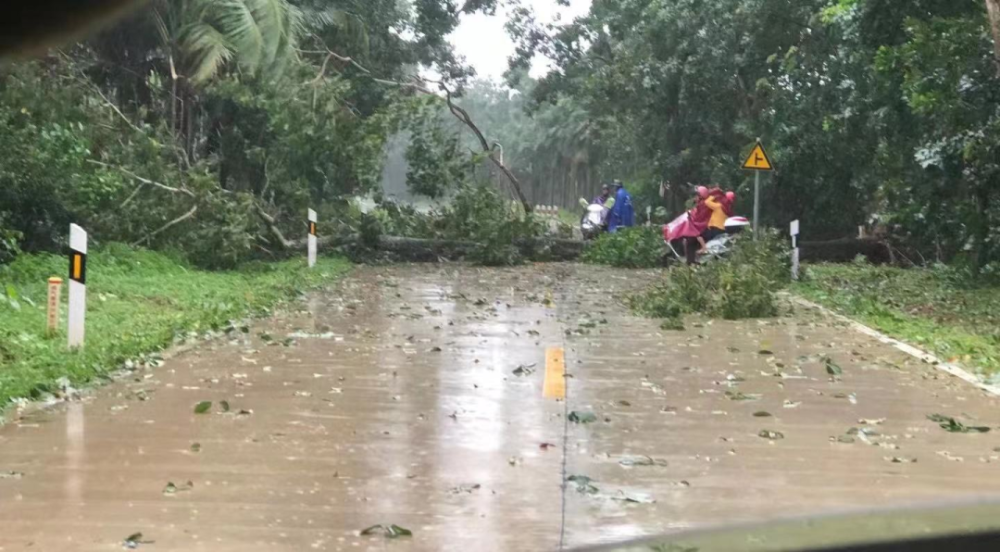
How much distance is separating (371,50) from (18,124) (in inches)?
537

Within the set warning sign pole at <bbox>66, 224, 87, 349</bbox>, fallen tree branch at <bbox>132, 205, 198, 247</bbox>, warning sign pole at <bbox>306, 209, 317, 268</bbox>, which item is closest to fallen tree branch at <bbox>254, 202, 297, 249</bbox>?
warning sign pole at <bbox>306, 209, 317, 268</bbox>

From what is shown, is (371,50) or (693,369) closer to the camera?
(693,369)

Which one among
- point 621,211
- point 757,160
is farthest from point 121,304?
point 621,211

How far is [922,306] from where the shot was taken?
15711 millimetres

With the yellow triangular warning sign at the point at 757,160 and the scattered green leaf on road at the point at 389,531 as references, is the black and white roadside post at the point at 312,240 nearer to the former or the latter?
the yellow triangular warning sign at the point at 757,160

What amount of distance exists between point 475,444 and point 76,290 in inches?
183

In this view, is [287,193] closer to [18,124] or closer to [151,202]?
[151,202]

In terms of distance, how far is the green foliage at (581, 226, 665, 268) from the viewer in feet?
78.3

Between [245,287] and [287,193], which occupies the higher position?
[287,193]

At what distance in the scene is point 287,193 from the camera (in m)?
22.4

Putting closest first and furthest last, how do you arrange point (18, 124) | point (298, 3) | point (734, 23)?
1. point (18, 124)
2. point (734, 23)
3. point (298, 3)

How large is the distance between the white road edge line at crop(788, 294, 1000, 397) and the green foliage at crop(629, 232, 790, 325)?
0.86 meters

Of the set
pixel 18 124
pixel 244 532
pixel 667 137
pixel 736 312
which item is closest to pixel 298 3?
pixel 667 137

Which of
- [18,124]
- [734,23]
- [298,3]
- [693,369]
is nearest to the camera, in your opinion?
[693,369]
